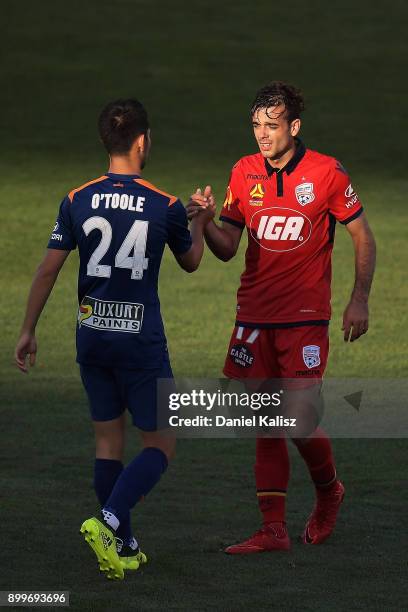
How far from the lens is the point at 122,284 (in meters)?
6.05

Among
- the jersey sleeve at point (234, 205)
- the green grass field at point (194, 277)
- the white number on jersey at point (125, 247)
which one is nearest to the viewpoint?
the white number on jersey at point (125, 247)

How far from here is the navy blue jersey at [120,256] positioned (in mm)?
6023

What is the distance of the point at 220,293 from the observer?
14.3 metres

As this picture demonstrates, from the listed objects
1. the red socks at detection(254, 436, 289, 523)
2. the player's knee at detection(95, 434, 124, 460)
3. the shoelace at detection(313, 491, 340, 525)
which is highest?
the player's knee at detection(95, 434, 124, 460)

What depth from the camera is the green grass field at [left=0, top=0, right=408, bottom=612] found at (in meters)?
6.29

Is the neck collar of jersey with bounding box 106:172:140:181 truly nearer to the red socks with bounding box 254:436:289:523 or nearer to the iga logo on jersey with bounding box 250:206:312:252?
the iga logo on jersey with bounding box 250:206:312:252

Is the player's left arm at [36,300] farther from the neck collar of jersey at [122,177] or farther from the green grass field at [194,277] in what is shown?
the green grass field at [194,277]

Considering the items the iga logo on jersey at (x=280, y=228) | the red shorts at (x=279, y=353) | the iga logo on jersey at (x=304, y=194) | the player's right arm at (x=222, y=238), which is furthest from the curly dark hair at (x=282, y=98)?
the red shorts at (x=279, y=353)

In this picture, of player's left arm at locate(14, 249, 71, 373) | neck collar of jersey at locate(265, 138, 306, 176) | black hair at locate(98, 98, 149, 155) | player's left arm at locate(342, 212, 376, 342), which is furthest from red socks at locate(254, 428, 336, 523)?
black hair at locate(98, 98, 149, 155)

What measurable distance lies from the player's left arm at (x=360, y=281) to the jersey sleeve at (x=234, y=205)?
54 cm

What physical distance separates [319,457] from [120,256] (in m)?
1.51

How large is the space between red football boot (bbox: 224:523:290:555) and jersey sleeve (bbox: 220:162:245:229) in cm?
143

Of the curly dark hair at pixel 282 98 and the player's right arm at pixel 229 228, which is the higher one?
the curly dark hair at pixel 282 98

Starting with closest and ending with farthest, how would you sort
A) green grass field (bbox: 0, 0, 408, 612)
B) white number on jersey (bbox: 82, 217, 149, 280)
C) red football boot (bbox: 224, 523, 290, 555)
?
white number on jersey (bbox: 82, 217, 149, 280)
green grass field (bbox: 0, 0, 408, 612)
red football boot (bbox: 224, 523, 290, 555)
